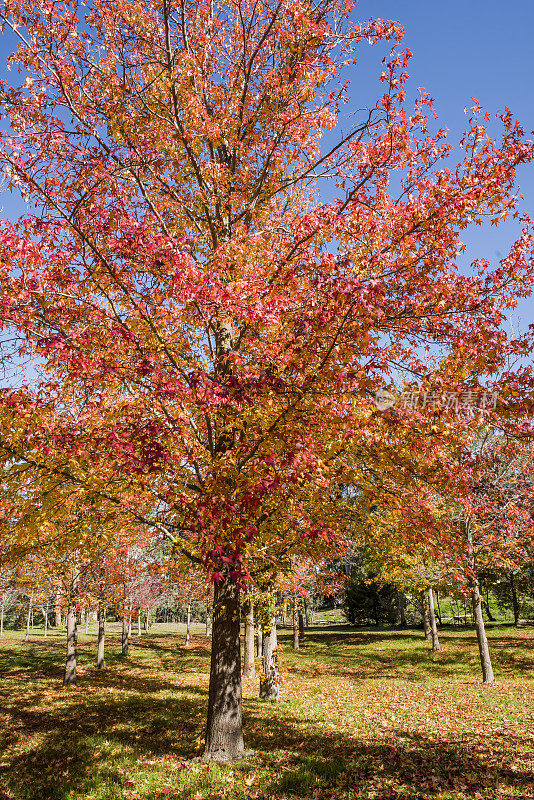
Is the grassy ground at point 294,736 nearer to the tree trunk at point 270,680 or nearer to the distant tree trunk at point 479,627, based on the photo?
the tree trunk at point 270,680

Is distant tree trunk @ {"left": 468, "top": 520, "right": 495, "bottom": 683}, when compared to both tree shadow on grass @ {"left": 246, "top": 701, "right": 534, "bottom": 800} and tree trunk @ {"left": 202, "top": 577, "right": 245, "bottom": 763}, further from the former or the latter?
tree trunk @ {"left": 202, "top": 577, "right": 245, "bottom": 763}

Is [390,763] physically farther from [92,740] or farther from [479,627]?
[479,627]

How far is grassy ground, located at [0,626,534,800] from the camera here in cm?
650

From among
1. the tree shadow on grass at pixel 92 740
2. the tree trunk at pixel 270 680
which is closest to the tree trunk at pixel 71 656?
the tree shadow on grass at pixel 92 740

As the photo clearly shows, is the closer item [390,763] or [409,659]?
[390,763]

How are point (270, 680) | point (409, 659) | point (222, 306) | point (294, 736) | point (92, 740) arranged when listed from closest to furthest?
point (222, 306)
point (92, 740)
point (294, 736)
point (270, 680)
point (409, 659)

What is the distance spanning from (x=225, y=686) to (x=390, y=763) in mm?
2832

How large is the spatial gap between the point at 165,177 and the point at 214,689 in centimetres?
929

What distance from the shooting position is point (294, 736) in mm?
9211

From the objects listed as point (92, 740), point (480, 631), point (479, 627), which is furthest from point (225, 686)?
point (479, 627)

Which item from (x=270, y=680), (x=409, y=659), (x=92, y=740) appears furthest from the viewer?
(x=409, y=659)

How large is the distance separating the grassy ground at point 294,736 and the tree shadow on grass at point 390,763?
0.02 metres

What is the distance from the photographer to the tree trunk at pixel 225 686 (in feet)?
25.1

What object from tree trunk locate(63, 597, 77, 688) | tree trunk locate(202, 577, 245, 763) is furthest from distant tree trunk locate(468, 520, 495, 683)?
tree trunk locate(63, 597, 77, 688)
